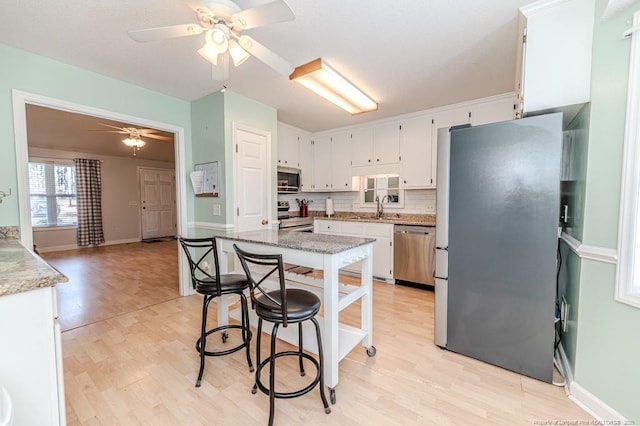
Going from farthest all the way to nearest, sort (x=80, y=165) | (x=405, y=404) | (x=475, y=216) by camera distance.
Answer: (x=80, y=165) < (x=475, y=216) < (x=405, y=404)

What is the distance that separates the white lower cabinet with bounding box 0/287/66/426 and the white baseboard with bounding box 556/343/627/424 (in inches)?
102

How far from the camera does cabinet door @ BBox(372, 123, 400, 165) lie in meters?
3.95

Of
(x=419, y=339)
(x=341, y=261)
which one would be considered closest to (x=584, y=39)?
(x=341, y=261)

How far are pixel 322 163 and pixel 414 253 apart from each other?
2.24 metres

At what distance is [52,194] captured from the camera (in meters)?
6.21

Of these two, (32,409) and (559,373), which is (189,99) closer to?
(32,409)

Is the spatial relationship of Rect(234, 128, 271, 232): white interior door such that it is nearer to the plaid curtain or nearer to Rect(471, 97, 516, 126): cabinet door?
Rect(471, 97, 516, 126): cabinet door

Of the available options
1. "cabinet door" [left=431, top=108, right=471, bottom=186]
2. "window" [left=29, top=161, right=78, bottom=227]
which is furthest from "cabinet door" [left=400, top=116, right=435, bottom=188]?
"window" [left=29, top=161, right=78, bottom=227]

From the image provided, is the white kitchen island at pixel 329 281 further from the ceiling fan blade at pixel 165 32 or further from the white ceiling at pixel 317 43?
the white ceiling at pixel 317 43

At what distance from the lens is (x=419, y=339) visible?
2.29 m

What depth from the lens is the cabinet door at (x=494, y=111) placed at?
3137mm

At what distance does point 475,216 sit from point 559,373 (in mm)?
1202

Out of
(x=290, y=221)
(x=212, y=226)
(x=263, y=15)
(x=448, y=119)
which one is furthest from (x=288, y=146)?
(x=263, y=15)

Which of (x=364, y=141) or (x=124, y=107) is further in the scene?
(x=364, y=141)
